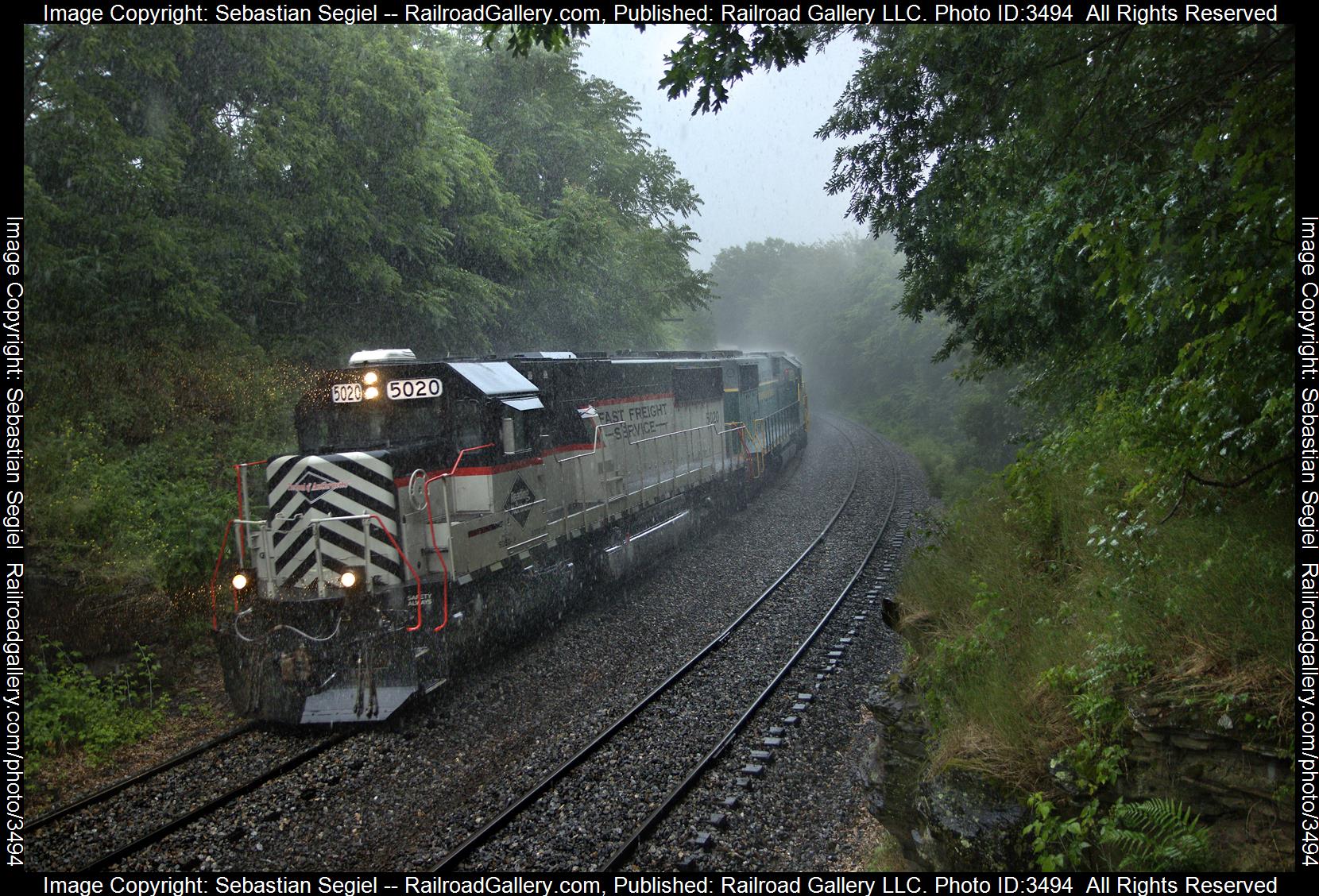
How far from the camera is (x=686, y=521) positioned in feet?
44.8

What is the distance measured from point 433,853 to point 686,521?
29.6ft

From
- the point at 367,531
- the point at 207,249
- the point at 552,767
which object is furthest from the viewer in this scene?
the point at 207,249

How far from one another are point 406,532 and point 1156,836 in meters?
5.89

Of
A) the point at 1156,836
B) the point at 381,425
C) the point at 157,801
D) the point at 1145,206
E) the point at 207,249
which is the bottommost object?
the point at 157,801

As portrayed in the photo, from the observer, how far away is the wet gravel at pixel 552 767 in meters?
4.92

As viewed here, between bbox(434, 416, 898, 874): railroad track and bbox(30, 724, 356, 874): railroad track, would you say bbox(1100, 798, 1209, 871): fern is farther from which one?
bbox(30, 724, 356, 874): railroad track

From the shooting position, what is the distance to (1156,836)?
350 centimetres

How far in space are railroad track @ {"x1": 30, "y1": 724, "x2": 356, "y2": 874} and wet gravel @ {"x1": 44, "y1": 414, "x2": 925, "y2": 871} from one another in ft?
0.25

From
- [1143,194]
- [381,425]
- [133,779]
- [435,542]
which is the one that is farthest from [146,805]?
[1143,194]

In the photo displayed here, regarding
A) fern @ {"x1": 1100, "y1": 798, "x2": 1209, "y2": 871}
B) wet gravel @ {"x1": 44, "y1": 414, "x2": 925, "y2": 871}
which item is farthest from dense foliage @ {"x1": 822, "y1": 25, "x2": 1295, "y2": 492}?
wet gravel @ {"x1": 44, "y1": 414, "x2": 925, "y2": 871}

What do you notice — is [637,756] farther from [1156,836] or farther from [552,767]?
[1156,836]

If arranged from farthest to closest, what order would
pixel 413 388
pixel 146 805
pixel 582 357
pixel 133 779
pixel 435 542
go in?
pixel 582 357
pixel 413 388
pixel 435 542
pixel 133 779
pixel 146 805
